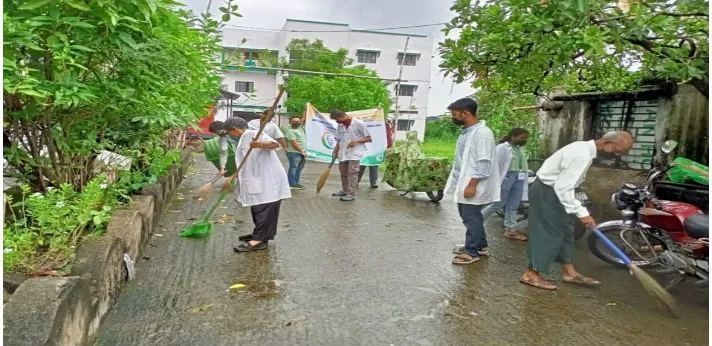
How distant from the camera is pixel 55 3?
9.56 feet

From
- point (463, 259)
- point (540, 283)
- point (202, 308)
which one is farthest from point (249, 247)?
point (540, 283)

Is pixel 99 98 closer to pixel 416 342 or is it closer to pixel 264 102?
pixel 416 342

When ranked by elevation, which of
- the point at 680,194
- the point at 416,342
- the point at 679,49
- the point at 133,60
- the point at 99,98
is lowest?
the point at 416,342

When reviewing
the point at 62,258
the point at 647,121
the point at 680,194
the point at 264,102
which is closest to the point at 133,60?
the point at 62,258

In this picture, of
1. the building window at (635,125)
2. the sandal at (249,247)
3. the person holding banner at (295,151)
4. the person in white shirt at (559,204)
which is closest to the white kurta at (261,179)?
the sandal at (249,247)

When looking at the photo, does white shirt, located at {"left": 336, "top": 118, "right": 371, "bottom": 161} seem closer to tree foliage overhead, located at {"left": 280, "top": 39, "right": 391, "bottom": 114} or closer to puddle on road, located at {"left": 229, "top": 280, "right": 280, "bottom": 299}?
puddle on road, located at {"left": 229, "top": 280, "right": 280, "bottom": 299}

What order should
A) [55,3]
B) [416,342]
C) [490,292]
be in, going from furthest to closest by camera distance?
[490,292], [416,342], [55,3]

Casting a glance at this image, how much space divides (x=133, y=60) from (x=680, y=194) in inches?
195

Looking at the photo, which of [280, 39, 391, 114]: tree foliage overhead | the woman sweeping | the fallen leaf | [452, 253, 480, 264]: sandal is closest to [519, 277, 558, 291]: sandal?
[452, 253, 480, 264]: sandal

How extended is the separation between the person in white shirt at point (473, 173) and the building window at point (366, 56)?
3655cm

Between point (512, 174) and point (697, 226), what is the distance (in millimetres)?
2663

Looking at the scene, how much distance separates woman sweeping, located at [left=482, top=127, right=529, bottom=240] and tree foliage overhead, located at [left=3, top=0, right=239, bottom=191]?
11.5 feet

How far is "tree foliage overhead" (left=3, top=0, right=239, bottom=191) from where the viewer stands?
10.3ft

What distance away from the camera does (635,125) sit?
8234 mm
